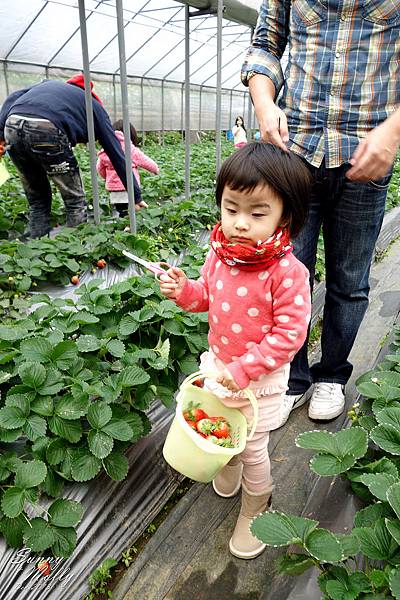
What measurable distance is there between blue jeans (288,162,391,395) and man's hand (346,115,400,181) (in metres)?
0.31

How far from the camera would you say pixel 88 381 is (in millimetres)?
1744

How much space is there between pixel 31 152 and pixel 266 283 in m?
2.67

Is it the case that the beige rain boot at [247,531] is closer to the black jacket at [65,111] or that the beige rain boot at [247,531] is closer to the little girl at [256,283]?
the little girl at [256,283]

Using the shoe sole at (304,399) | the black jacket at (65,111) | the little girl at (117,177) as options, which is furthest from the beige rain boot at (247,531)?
the little girl at (117,177)

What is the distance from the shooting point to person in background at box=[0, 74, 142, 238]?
10.9ft

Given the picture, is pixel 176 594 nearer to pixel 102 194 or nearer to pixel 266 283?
pixel 266 283

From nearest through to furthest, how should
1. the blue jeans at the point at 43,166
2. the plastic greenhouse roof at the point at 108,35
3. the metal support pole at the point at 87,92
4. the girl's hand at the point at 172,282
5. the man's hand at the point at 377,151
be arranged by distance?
the man's hand at the point at 377,151
the girl's hand at the point at 172,282
the blue jeans at the point at 43,166
the metal support pole at the point at 87,92
the plastic greenhouse roof at the point at 108,35

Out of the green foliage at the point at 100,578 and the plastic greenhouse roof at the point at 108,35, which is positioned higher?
the plastic greenhouse roof at the point at 108,35

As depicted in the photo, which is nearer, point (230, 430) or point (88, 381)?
point (230, 430)

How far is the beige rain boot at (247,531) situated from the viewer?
60.5 inches

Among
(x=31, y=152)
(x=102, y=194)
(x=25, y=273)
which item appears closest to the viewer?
(x=25, y=273)

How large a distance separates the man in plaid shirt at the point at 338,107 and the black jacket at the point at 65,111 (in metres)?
2.01

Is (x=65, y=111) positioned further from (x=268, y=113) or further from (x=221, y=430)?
(x=221, y=430)

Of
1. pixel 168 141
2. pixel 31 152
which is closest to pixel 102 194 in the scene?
pixel 31 152
